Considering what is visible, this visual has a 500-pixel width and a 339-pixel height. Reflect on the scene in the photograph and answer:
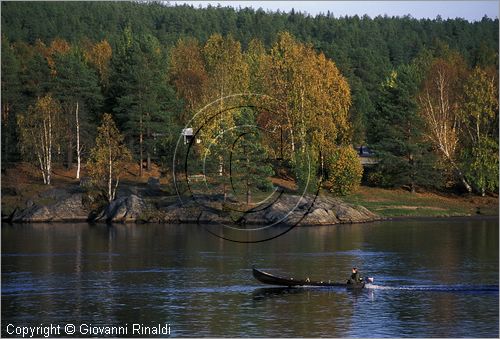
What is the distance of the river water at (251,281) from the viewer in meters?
57.2

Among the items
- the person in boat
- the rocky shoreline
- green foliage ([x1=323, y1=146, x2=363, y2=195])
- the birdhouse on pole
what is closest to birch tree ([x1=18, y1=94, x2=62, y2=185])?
the rocky shoreline

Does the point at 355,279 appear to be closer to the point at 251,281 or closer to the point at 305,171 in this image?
the point at 251,281

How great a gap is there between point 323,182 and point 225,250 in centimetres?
3347

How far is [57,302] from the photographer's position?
63.6 metres

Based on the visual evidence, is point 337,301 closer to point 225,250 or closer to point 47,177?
point 225,250

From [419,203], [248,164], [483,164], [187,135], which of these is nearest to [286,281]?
[248,164]

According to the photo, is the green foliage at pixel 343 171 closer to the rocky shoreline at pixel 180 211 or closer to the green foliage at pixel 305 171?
the green foliage at pixel 305 171

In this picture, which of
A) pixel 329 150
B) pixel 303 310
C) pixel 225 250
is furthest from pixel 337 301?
pixel 329 150

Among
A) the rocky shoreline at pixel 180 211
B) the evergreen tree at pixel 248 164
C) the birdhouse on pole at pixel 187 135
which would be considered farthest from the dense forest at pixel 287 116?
the rocky shoreline at pixel 180 211

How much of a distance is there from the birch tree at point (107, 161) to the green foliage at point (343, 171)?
23.4m

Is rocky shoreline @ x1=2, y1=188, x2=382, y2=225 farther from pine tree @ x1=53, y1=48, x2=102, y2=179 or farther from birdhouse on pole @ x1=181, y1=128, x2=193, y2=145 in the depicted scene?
pine tree @ x1=53, y1=48, x2=102, y2=179
